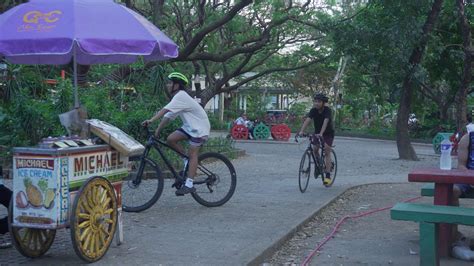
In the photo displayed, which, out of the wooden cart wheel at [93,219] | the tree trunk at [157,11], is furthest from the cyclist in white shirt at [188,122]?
the tree trunk at [157,11]

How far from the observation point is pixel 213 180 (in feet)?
29.3

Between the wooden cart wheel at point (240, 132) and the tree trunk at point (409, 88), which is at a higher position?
the tree trunk at point (409, 88)

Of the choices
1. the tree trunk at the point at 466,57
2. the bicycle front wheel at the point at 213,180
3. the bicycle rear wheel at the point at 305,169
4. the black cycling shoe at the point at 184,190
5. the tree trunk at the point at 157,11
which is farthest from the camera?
the tree trunk at the point at 157,11

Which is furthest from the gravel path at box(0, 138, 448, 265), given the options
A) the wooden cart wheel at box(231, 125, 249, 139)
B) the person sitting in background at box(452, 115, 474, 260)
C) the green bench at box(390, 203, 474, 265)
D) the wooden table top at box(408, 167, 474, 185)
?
the wooden cart wheel at box(231, 125, 249, 139)

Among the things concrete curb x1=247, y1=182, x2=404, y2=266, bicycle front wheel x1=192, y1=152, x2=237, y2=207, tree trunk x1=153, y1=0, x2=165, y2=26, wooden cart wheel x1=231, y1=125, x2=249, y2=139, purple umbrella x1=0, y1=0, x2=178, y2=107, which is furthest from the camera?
wooden cart wheel x1=231, y1=125, x2=249, y2=139

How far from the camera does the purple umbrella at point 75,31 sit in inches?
235

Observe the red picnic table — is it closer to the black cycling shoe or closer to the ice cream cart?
the black cycling shoe

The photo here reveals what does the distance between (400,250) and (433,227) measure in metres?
1.41

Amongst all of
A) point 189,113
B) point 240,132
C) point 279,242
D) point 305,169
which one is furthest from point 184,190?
point 240,132

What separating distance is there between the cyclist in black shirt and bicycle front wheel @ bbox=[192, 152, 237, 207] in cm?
249

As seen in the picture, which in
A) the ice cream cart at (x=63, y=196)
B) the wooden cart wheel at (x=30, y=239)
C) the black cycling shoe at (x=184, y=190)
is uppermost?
the ice cream cart at (x=63, y=196)

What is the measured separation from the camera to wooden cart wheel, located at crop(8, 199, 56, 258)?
223 inches

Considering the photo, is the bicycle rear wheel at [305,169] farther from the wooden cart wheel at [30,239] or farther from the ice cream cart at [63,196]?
the wooden cart wheel at [30,239]

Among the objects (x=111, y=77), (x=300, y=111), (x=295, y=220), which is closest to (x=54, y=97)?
(x=111, y=77)
